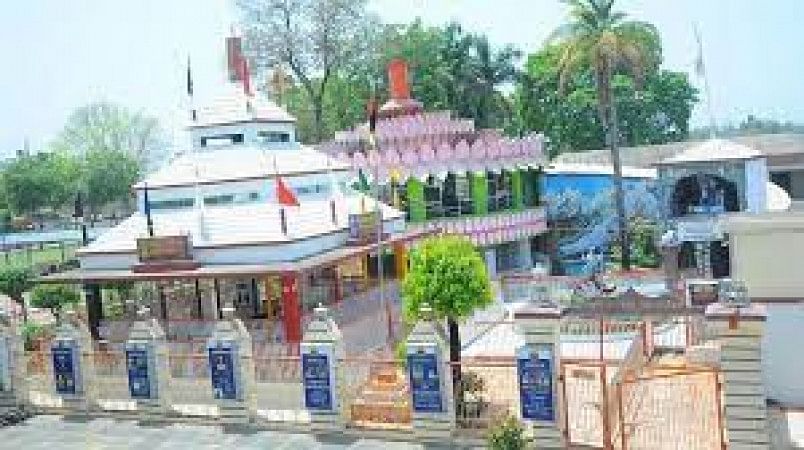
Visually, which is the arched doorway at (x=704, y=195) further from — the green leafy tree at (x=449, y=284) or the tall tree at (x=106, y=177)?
the tall tree at (x=106, y=177)

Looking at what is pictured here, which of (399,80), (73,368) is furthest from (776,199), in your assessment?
(73,368)

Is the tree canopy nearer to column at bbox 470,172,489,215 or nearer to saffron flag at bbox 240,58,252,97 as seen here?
saffron flag at bbox 240,58,252,97

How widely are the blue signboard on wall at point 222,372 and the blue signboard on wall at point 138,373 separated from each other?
1.59 meters

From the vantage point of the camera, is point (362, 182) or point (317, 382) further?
point (362, 182)

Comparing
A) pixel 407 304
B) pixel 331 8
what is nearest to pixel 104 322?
pixel 407 304

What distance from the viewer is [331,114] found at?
2185 inches

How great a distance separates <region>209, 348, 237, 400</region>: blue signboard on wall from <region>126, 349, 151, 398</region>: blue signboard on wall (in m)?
1.59

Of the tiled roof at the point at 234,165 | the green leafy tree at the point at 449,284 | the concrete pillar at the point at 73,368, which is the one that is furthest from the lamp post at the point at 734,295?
the tiled roof at the point at 234,165

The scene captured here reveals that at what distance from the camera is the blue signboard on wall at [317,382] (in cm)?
1605

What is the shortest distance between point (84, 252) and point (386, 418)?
11.4 m

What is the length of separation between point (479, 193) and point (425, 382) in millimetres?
20436

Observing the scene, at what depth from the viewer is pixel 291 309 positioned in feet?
67.3

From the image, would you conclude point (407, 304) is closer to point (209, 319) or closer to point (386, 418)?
point (386, 418)

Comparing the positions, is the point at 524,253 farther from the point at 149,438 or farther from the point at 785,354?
the point at 149,438
